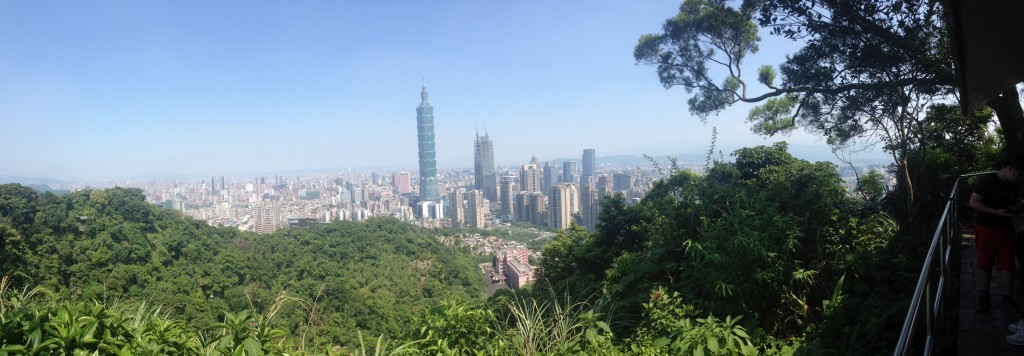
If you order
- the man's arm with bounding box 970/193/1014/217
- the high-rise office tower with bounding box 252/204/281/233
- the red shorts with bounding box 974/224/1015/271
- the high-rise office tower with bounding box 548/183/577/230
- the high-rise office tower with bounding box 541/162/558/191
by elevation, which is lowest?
the high-rise office tower with bounding box 252/204/281/233

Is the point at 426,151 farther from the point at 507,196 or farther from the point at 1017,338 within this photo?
the point at 1017,338

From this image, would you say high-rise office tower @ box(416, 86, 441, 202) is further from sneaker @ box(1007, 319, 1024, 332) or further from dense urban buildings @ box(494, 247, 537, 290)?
sneaker @ box(1007, 319, 1024, 332)

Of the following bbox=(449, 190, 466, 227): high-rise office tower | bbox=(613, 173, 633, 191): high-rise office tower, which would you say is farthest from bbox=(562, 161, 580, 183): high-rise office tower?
bbox=(613, 173, 633, 191): high-rise office tower

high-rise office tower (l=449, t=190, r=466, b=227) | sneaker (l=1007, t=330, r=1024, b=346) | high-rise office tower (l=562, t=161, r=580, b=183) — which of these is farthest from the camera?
high-rise office tower (l=449, t=190, r=466, b=227)

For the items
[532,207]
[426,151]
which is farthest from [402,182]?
[532,207]

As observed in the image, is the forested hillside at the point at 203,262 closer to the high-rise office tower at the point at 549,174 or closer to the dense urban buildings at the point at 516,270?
the dense urban buildings at the point at 516,270
